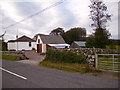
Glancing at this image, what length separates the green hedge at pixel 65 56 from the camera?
13116 mm

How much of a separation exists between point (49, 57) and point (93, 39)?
1925cm

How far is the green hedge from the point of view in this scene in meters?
13.1

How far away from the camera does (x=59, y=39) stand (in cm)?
4647

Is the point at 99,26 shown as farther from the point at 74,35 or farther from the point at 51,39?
the point at 74,35

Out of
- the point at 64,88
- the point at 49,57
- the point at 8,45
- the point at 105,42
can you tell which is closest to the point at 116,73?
the point at 64,88

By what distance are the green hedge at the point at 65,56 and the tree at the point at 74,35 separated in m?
56.3

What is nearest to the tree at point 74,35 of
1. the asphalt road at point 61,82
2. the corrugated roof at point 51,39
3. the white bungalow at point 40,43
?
the white bungalow at point 40,43

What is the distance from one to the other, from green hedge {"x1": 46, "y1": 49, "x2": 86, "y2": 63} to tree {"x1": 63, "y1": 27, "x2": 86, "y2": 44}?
56297mm

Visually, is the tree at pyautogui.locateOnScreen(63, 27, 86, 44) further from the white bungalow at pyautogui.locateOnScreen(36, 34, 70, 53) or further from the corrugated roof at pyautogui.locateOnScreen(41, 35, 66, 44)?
the white bungalow at pyautogui.locateOnScreen(36, 34, 70, 53)

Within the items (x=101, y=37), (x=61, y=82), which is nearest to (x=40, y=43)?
(x=101, y=37)

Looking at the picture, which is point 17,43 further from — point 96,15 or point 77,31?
point 77,31

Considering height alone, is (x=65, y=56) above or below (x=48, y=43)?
below

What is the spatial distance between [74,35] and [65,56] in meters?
62.2

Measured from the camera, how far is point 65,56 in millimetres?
14508
